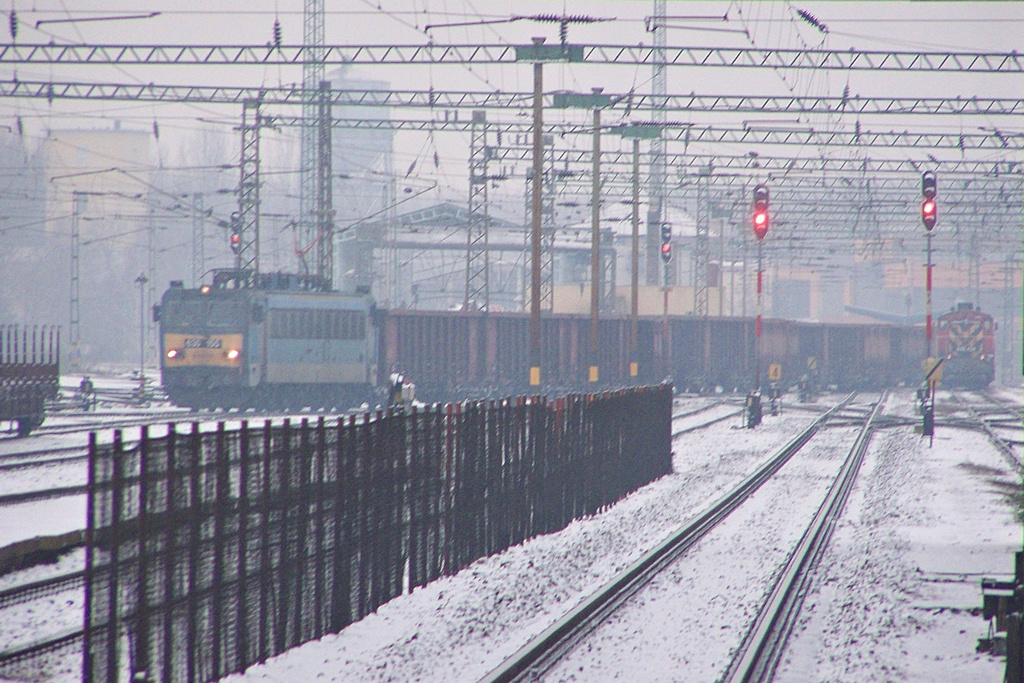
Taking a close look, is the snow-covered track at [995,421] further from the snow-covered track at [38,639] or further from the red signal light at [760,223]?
the snow-covered track at [38,639]

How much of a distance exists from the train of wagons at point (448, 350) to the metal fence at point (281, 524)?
1378 centimetres

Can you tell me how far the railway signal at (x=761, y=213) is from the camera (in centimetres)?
2364

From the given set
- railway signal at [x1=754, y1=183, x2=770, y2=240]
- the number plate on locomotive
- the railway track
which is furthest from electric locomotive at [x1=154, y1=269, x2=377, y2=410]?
the railway track

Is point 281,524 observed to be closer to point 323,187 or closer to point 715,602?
point 715,602

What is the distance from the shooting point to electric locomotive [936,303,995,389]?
52625 millimetres

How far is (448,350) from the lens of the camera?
3703 centimetres

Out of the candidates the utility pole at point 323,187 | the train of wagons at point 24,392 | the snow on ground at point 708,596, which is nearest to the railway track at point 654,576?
the snow on ground at point 708,596

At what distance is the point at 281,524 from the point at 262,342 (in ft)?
73.2

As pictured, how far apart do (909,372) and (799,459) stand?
3783 cm

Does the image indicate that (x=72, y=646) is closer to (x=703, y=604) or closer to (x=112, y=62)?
(x=703, y=604)

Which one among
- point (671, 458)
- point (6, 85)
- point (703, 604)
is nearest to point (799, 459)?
point (671, 458)

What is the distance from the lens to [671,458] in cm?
1903

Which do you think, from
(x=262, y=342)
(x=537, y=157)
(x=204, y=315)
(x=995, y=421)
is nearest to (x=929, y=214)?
(x=537, y=157)

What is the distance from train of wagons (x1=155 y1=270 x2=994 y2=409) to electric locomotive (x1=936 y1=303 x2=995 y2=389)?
6 cm
